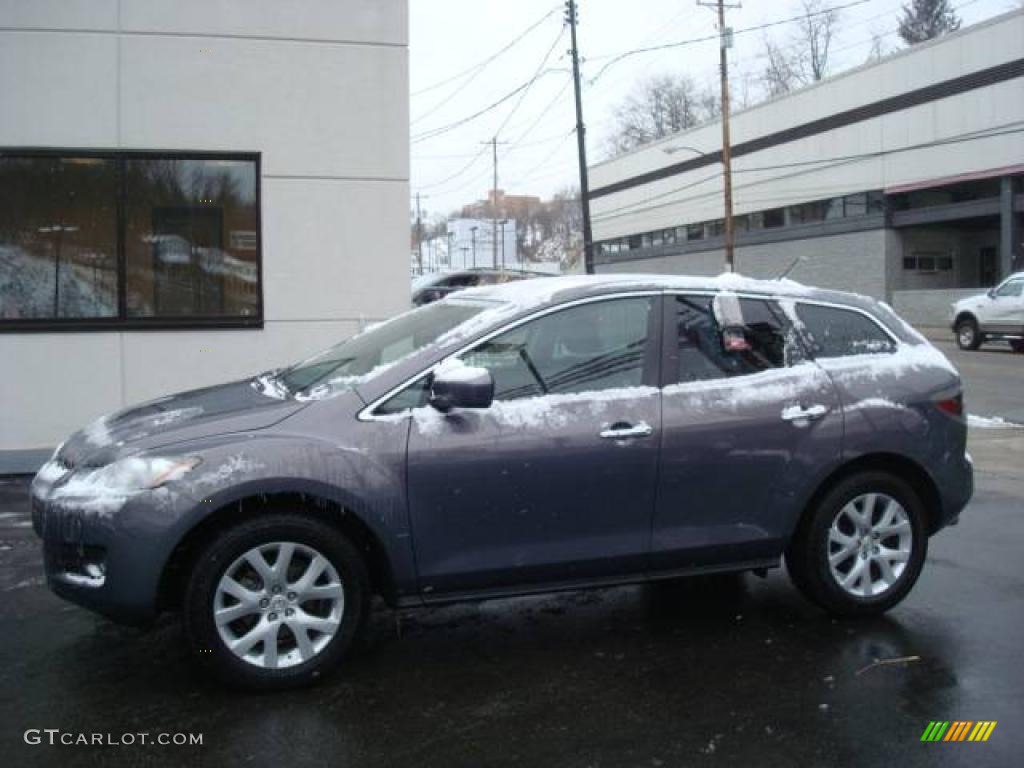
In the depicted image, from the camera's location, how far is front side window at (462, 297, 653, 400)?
444 cm

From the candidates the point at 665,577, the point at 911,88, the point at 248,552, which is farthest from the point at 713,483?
the point at 911,88

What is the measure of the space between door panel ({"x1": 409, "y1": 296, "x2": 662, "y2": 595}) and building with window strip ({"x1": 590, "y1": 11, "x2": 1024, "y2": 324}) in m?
33.7

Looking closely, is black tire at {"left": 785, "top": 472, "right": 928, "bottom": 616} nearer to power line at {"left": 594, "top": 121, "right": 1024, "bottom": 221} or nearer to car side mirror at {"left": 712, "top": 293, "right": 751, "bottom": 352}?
car side mirror at {"left": 712, "top": 293, "right": 751, "bottom": 352}

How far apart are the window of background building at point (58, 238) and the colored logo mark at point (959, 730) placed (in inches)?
325

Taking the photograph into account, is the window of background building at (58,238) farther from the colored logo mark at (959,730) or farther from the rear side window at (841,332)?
the colored logo mark at (959,730)

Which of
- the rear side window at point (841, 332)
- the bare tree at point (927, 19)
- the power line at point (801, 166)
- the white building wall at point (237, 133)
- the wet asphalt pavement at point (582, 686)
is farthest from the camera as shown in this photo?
the bare tree at point (927, 19)

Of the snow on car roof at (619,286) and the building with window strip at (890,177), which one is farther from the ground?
the building with window strip at (890,177)

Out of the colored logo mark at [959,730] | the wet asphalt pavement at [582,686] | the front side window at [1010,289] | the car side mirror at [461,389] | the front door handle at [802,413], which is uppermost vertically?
the front side window at [1010,289]

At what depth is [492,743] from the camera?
11.7ft

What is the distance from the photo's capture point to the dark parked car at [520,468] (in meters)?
3.95

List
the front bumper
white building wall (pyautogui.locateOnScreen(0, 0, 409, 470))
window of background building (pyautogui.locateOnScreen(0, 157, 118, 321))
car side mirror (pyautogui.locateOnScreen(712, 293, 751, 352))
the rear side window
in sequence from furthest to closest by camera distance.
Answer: window of background building (pyautogui.locateOnScreen(0, 157, 118, 321))
white building wall (pyautogui.locateOnScreen(0, 0, 409, 470))
the rear side window
car side mirror (pyautogui.locateOnScreen(712, 293, 751, 352))
the front bumper

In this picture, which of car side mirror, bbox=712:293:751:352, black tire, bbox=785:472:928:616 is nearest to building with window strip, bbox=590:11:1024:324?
black tire, bbox=785:472:928:616

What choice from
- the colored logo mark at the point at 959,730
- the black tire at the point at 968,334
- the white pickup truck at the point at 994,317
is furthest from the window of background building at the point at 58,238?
the black tire at the point at 968,334

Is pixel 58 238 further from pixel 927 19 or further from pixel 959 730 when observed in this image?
pixel 927 19
